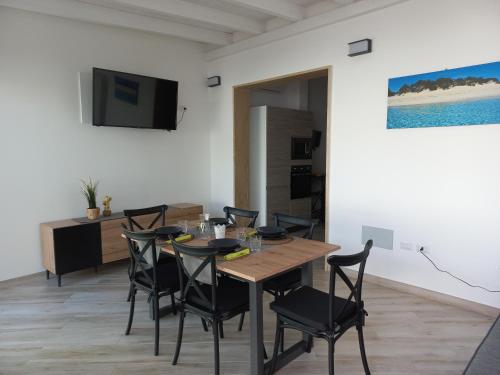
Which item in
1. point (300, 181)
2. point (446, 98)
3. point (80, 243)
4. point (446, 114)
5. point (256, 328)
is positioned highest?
point (446, 98)

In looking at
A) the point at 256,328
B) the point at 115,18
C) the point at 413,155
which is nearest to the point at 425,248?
the point at 413,155

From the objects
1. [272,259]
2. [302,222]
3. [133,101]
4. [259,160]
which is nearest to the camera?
[272,259]

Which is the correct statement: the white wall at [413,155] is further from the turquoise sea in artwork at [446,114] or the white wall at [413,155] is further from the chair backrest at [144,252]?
the chair backrest at [144,252]

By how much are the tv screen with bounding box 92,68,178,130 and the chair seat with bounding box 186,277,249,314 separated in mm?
2675

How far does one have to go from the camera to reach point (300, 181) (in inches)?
241

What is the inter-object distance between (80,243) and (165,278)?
1582 mm

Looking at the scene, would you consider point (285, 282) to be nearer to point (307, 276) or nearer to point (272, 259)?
point (307, 276)

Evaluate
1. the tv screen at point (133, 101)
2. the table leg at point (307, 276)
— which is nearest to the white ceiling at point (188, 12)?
the tv screen at point (133, 101)

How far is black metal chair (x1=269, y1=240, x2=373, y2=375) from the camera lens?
189cm

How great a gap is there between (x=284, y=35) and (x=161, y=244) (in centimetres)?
304

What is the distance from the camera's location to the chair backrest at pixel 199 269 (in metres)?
2.02

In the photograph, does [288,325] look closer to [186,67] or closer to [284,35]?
[284,35]

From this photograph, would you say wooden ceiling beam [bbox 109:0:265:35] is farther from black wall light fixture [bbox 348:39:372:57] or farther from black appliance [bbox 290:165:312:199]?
black appliance [bbox 290:165:312:199]

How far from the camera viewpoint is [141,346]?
8.48 ft
